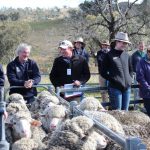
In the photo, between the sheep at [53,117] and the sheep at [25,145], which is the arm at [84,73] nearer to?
the sheep at [53,117]

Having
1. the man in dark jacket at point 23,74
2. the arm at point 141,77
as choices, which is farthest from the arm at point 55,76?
the arm at point 141,77

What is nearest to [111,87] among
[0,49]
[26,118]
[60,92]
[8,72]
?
[60,92]

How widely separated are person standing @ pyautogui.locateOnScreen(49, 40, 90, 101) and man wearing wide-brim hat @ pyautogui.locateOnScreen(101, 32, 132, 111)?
522 millimetres

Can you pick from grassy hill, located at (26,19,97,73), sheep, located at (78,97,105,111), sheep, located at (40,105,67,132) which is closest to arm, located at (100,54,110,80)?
sheep, located at (78,97,105,111)

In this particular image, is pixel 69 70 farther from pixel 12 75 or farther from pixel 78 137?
pixel 78 137

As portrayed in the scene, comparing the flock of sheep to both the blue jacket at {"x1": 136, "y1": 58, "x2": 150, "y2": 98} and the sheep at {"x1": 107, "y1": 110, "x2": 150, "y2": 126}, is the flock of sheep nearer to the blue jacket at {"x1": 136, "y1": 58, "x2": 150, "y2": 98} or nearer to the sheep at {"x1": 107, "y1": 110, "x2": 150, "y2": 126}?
the sheep at {"x1": 107, "y1": 110, "x2": 150, "y2": 126}

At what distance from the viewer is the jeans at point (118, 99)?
7211 millimetres

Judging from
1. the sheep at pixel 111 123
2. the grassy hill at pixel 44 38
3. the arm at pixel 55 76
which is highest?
the sheep at pixel 111 123

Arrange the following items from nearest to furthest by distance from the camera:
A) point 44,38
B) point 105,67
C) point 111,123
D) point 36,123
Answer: point 111,123
point 36,123
point 105,67
point 44,38

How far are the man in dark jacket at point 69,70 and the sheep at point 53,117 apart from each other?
284cm

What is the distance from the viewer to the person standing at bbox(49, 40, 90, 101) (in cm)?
767

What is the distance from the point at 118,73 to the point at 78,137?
3852mm

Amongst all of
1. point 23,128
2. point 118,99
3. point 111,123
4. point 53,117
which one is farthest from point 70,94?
point 111,123

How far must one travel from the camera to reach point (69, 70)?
769cm
